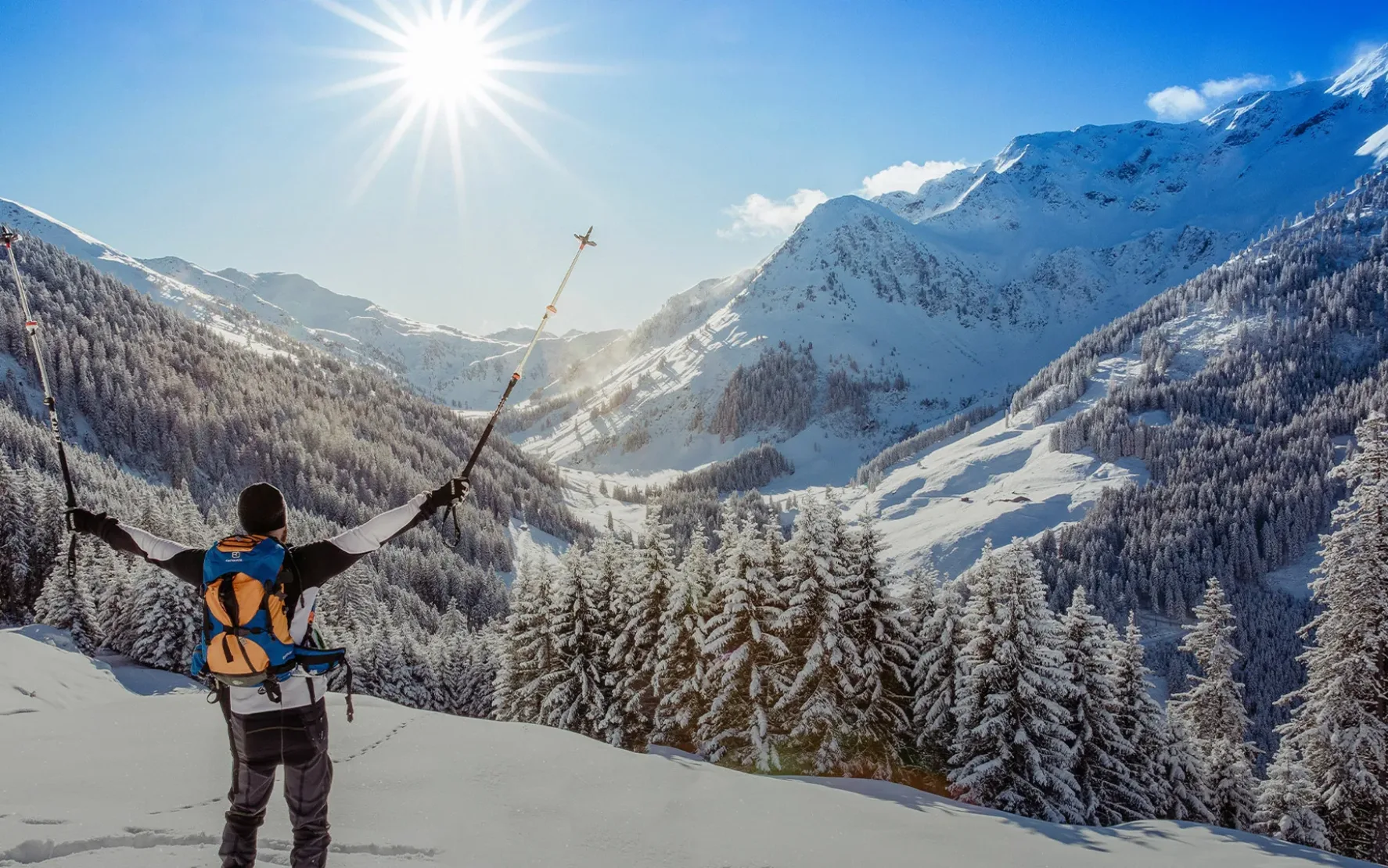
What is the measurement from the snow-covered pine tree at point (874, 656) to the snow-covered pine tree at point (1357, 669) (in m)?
11.1

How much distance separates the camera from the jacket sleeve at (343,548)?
5828mm

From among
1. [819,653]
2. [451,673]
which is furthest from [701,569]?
[451,673]

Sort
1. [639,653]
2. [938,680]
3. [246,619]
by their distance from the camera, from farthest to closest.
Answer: [639,653] < [938,680] < [246,619]

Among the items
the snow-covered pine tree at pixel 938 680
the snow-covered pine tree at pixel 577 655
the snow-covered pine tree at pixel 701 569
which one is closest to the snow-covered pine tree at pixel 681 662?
the snow-covered pine tree at pixel 701 569

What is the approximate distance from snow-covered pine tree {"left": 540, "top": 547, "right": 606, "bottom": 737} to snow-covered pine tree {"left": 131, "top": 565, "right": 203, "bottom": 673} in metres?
25.6

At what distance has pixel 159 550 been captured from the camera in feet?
20.0

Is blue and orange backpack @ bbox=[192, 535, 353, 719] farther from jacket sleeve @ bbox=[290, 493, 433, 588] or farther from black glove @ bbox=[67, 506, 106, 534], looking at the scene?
black glove @ bbox=[67, 506, 106, 534]

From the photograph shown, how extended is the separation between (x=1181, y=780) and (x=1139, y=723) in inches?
102

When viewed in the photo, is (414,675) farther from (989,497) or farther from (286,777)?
(989,497)

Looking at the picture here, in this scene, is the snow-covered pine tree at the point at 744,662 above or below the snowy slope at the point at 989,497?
below

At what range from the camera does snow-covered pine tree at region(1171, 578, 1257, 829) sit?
28469 millimetres

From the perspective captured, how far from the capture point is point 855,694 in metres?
23.5

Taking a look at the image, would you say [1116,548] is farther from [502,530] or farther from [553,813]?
[553,813]

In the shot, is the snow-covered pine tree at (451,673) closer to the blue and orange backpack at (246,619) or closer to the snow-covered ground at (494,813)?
the snow-covered ground at (494,813)
